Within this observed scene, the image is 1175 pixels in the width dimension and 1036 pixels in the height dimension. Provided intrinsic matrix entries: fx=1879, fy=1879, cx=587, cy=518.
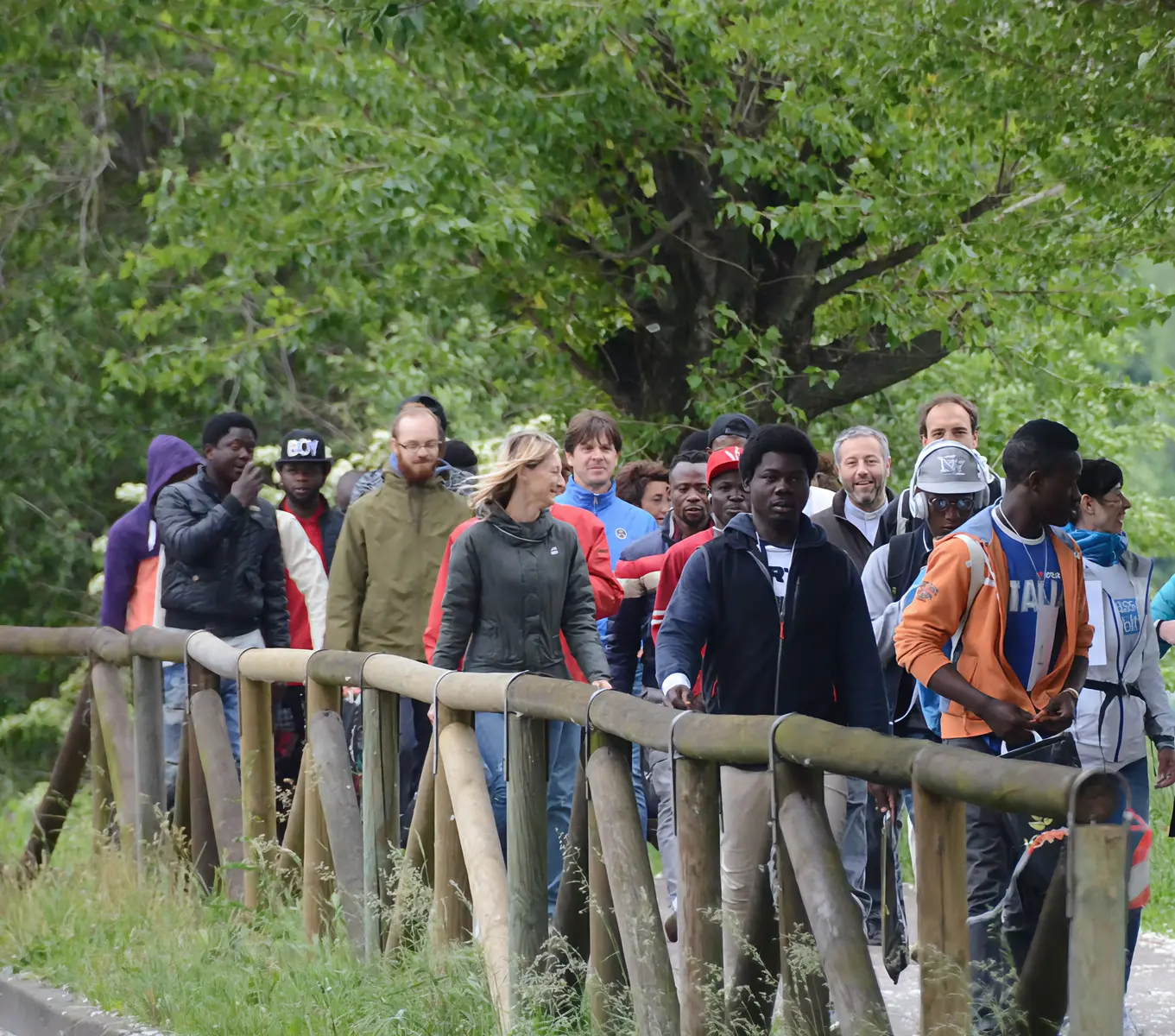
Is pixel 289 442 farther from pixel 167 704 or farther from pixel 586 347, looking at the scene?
pixel 586 347

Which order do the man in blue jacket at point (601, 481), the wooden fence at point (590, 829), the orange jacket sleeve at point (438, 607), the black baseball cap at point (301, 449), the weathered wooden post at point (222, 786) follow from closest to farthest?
the wooden fence at point (590, 829), the orange jacket sleeve at point (438, 607), the weathered wooden post at point (222, 786), the man in blue jacket at point (601, 481), the black baseball cap at point (301, 449)

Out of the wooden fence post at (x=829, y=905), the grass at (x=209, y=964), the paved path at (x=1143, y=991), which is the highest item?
the wooden fence post at (x=829, y=905)

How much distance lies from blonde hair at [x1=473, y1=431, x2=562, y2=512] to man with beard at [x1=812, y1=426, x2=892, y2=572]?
4.60ft

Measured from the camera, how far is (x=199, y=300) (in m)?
14.7

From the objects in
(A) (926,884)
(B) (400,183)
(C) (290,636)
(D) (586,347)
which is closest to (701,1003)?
(A) (926,884)

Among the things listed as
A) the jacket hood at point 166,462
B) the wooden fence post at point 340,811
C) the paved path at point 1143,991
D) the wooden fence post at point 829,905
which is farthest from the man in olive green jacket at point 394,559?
the wooden fence post at point 829,905

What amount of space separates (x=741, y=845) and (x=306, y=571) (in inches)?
183

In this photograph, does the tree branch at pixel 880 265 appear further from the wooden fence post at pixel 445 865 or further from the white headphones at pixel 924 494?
the wooden fence post at pixel 445 865

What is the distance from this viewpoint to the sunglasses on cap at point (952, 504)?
625cm

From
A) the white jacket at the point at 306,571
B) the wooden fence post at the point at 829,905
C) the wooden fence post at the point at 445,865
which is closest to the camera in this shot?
the wooden fence post at the point at 829,905

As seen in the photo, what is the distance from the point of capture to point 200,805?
7.36 meters

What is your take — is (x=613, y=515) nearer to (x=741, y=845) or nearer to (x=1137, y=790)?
(x=1137, y=790)

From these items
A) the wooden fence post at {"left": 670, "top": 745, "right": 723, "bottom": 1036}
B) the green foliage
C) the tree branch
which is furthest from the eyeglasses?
the tree branch

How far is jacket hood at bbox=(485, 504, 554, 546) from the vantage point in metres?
6.71
